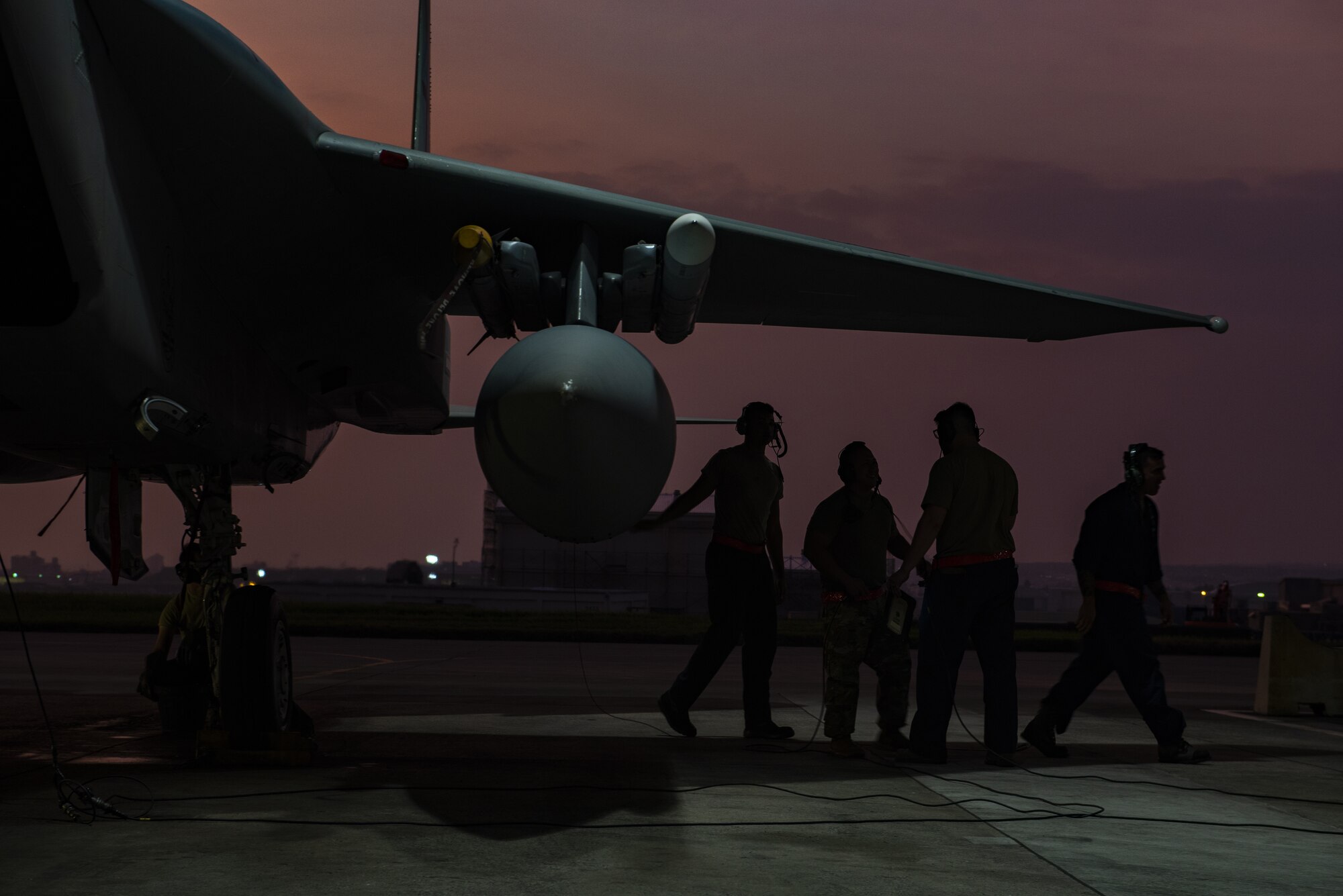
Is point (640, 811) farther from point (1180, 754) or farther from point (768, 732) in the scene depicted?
point (1180, 754)

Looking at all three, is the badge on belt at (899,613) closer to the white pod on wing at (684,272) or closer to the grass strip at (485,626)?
the white pod on wing at (684,272)

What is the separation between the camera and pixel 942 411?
784 centimetres

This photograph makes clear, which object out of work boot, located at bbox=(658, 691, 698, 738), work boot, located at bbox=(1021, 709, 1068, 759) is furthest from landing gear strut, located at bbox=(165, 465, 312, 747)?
work boot, located at bbox=(1021, 709, 1068, 759)

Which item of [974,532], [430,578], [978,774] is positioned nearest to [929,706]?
[978,774]

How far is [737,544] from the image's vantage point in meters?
8.38

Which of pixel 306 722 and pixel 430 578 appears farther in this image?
pixel 430 578

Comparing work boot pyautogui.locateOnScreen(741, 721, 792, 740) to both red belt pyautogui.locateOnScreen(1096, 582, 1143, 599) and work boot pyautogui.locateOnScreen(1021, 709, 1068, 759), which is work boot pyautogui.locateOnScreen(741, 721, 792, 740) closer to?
work boot pyautogui.locateOnScreen(1021, 709, 1068, 759)

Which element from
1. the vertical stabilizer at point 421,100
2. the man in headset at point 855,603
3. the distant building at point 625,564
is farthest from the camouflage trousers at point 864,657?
the distant building at point 625,564

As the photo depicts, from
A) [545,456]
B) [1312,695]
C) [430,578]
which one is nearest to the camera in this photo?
[545,456]

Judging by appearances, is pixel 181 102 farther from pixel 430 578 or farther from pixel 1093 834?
pixel 430 578

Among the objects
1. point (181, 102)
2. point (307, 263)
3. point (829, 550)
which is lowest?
point (829, 550)

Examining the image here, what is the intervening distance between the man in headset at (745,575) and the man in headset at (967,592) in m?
1.17

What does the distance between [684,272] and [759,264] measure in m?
1.14

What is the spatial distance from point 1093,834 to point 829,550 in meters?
3.03
